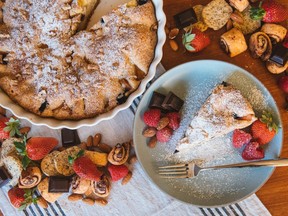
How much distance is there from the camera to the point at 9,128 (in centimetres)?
197

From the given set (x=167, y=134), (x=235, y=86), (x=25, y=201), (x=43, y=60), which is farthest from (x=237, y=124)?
(x=25, y=201)

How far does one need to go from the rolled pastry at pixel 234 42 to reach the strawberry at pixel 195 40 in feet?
0.25

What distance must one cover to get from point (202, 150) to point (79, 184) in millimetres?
548

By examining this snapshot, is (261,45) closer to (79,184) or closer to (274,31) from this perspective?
(274,31)

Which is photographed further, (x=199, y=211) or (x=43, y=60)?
(x=199, y=211)

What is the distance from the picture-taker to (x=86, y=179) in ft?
6.38

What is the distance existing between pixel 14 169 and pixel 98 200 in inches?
15.6

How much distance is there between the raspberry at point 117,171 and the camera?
6.31 ft

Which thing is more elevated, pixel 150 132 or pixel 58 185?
pixel 150 132

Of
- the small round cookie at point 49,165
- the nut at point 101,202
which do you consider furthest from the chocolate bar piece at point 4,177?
the nut at point 101,202

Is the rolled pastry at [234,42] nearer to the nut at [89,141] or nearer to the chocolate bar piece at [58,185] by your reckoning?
the nut at [89,141]

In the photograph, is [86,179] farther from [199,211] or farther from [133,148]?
[199,211]

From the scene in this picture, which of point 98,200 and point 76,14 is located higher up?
point 76,14

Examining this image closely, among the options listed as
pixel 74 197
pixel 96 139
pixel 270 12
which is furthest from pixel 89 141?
pixel 270 12
